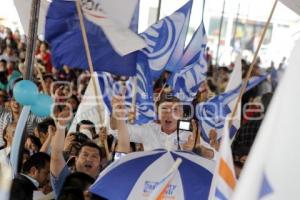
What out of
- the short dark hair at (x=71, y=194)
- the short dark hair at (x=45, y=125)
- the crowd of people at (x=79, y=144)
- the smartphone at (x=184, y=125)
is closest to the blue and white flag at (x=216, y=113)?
the crowd of people at (x=79, y=144)

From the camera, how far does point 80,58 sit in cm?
414

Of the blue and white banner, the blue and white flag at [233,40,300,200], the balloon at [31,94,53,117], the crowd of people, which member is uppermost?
the blue and white flag at [233,40,300,200]

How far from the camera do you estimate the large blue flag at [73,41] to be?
3.98 metres

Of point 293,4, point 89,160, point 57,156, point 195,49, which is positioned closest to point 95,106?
point 195,49

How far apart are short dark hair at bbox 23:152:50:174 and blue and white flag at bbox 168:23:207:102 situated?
2.10 m

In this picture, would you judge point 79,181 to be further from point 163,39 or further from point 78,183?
point 163,39

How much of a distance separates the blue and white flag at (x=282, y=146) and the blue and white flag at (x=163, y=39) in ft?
9.93

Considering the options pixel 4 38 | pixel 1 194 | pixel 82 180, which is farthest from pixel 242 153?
pixel 4 38

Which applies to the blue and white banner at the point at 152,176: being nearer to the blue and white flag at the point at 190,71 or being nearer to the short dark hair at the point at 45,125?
the short dark hair at the point at 45,125

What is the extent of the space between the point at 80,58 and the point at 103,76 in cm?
106

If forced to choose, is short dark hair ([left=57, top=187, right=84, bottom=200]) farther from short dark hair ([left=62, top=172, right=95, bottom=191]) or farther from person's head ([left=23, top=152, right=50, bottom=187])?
person's head ([left=23, top=152, right=50, bottom=187])

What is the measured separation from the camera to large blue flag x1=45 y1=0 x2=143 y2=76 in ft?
13.1

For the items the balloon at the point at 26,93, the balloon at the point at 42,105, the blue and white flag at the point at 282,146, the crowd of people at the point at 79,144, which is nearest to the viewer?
the blue and white flag at the point at 282,146

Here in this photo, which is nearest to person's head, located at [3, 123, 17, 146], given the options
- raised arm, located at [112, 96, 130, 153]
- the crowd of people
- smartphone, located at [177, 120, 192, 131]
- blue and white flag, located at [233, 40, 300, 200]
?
the crowd of people
